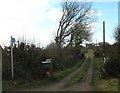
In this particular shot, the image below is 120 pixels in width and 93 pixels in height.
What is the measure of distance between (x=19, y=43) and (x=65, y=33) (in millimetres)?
28233

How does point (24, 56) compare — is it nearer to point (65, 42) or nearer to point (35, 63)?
point (35, 63)

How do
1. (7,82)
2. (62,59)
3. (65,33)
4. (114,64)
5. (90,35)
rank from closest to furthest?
(7,82)
(114,64)
(62,59)
(65,33)
(90,35)

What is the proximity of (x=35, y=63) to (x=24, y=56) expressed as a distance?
137 centimetres

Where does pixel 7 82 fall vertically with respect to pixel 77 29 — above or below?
below

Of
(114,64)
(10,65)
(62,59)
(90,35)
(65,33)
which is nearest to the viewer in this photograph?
(10,65)

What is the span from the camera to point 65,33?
57312 millimetres

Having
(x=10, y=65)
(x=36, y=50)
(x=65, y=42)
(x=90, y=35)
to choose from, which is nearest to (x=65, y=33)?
(x=65, y=42)

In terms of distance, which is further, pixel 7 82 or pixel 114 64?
pixel 114 64

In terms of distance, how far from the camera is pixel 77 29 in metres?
57.8

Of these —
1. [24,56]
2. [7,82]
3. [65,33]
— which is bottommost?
[7,82]

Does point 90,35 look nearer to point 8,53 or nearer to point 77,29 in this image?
point 77,29

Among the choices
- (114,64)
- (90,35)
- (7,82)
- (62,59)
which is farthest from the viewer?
(90,35)

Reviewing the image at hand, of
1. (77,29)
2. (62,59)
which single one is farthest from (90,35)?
(62,59)

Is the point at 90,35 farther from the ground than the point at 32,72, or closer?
farther from the ground
